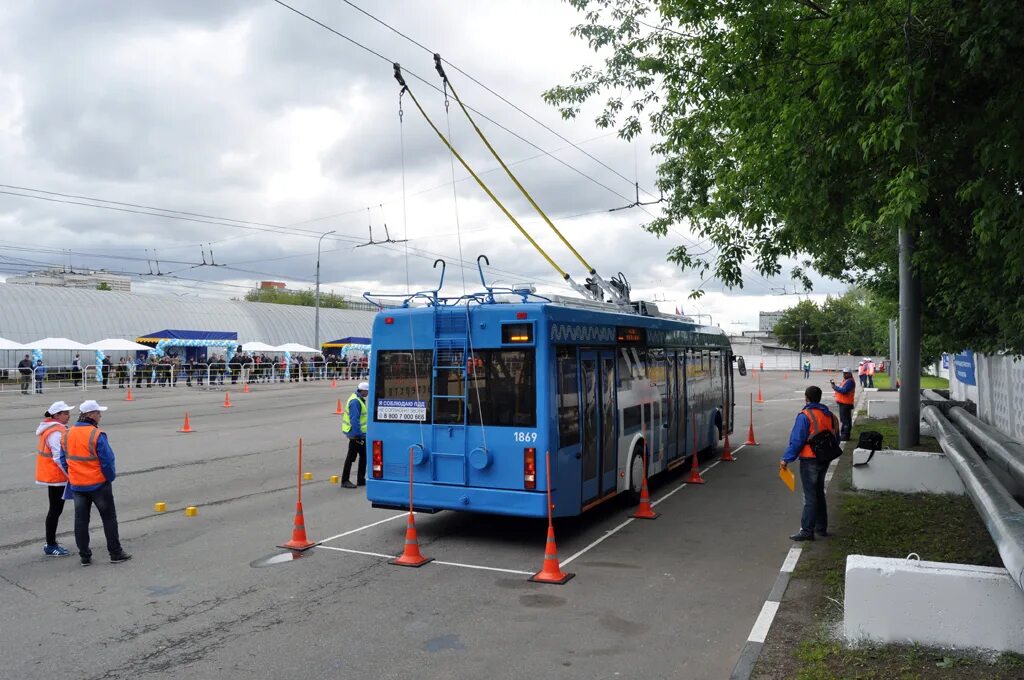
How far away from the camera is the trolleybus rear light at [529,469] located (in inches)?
348

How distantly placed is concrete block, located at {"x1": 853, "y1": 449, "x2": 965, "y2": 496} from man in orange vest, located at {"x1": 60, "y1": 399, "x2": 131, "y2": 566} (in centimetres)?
1017

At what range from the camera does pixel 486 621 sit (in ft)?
22.0

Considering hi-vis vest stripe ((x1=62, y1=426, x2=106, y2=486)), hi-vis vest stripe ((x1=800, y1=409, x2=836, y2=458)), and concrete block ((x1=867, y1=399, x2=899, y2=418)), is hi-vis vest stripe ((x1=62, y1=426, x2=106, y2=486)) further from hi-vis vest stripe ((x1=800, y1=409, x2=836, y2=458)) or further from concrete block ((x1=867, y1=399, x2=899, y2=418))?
concrete block ((x1=867, y1=399, x2=899, y2=418))

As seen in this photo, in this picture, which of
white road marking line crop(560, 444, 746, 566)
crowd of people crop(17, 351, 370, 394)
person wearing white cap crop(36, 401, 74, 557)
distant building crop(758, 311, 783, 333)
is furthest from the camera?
distant building crop(758, 311, 783, 333)

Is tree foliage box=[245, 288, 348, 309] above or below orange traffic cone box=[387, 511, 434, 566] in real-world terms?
above

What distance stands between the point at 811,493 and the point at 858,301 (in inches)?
4541

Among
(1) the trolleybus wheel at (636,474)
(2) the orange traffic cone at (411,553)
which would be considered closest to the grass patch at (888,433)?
(1) the trolleybus wheel at (636,474)

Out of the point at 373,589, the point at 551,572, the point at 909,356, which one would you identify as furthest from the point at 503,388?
the point at 909,356

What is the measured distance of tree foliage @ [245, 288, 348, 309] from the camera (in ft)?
439

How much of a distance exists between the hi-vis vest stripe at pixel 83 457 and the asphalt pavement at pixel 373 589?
0.93m

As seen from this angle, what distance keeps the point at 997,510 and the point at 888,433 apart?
1463 centimetres

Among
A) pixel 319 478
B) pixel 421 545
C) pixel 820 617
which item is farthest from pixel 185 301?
pixel 820 617

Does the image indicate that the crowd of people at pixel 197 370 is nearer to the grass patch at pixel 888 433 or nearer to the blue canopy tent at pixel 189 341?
the blue canopy tent at pixel 189 341

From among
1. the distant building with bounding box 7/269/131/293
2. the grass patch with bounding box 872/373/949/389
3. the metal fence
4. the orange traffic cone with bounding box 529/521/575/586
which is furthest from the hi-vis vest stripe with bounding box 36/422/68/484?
the distant building with bounding box 7/269/131/293
